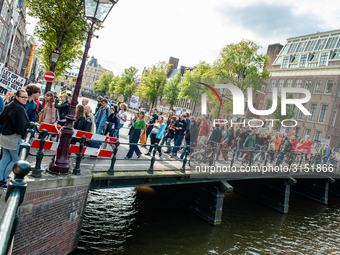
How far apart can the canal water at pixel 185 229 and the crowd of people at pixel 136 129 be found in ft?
7.82

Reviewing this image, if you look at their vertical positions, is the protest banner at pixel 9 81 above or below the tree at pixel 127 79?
below

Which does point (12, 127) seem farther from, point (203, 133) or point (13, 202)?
point (203, 133)

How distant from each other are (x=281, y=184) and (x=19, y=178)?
50.1 feet

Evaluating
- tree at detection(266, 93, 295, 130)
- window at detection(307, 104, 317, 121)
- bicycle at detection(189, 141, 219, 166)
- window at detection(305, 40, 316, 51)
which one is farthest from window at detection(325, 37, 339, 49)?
bicycle at detection(189, 141, 219, 166)

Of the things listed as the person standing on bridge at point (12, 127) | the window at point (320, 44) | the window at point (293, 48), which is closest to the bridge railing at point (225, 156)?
the person standing on bridge at point (12, 127)

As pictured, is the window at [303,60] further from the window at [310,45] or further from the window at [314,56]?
the window at [310,45]

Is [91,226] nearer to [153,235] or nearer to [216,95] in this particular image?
[153,235]

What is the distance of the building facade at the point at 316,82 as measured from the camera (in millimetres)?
11008

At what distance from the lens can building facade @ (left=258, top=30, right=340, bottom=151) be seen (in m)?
11.0

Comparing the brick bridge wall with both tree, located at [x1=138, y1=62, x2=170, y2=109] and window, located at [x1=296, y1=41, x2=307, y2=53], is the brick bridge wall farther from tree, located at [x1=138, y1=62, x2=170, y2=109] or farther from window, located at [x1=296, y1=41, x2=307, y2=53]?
tree, located at [x1=138, y1=62, x2=170, y2=109]

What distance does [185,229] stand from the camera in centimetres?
1007

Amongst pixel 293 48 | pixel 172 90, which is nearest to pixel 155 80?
A: pixel 172 90

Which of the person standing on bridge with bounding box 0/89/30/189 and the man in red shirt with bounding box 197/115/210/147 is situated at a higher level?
the man in red shirt with bounding box 197/115/210/147

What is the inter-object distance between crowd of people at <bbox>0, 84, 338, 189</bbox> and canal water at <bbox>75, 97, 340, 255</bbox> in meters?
2.38
